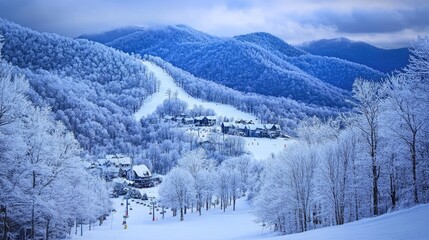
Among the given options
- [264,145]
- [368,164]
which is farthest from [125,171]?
[368,164]

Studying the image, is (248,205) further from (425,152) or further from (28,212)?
(28,212)

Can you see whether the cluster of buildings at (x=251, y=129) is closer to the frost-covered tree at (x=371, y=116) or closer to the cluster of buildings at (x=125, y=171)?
the cluster of buildings at (x=125, y=171)

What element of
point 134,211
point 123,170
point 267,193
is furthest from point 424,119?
point 123,170

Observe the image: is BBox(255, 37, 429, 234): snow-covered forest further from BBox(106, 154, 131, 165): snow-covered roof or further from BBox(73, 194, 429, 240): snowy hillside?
BBox(106, 154, 131, 165): snow-covered roof

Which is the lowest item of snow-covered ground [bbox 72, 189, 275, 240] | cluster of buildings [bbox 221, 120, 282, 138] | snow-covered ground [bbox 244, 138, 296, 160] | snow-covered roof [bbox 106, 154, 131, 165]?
snow-covered ground [bbox 72, 189, 275, 240]

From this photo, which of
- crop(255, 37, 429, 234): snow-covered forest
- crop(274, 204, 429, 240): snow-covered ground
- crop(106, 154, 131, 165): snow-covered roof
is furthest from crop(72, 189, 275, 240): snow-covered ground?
crop(106, 154, 131, 165): snow-covered roof

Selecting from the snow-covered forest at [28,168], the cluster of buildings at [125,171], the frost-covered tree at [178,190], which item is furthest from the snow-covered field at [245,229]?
the cluster of buildings at [125,171]
